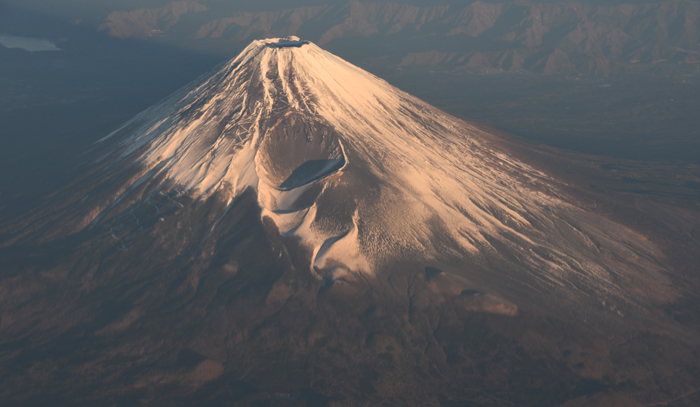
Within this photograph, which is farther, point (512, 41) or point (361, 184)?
point (512, 41)

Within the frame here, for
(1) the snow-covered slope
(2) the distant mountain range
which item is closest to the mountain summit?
(1) the snow-covered slope

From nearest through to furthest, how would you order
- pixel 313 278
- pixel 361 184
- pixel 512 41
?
pixel 313 278 → pixel 361 184 → pixel 512 41

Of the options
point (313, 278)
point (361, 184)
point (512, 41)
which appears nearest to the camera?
point (313, 278)

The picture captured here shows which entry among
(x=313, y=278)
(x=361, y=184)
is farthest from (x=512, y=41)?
(x=313, y=278)

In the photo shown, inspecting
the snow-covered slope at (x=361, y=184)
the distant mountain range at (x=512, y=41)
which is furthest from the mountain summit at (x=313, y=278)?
the distant mountain range at (x=512, y=41)

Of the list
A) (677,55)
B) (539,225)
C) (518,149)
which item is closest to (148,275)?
(539,225)

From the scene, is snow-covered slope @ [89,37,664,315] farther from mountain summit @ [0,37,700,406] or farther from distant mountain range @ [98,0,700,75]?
distant mountain range @ [98,0,700,75]

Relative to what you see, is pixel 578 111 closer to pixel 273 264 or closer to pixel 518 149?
pixel 518 149

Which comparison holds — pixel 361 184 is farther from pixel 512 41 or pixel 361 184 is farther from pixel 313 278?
pixel 512 41
